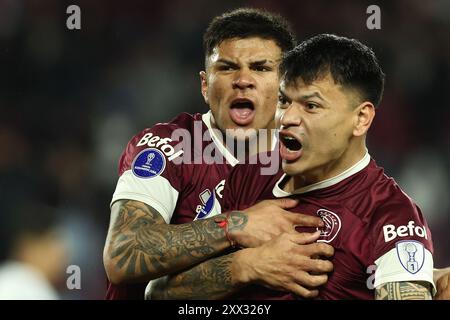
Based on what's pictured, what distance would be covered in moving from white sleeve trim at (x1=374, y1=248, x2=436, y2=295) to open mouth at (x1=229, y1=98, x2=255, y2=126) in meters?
1.27

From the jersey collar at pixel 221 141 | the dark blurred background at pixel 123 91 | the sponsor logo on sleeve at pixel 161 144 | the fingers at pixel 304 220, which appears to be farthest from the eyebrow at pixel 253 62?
the dark blurred background at pixel 123 91

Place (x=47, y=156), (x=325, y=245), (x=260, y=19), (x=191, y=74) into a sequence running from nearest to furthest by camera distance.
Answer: (x=325, y=245) < (x=260, y=19) < (x=47, y=156) < (x=191, y=74)

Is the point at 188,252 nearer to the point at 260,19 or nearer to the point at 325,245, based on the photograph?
the point at 325,245

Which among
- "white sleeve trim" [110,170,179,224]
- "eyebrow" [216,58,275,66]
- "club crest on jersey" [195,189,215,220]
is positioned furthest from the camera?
"eyebrow" [216,58,275,66]

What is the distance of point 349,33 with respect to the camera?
6.89 metres

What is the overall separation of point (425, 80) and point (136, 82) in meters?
2.56

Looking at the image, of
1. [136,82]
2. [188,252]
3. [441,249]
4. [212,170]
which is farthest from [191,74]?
[188,252]

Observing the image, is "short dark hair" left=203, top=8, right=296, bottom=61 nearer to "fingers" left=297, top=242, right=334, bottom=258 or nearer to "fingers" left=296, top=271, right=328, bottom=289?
"fingers" left=297, top=242, right=334, bottom=258

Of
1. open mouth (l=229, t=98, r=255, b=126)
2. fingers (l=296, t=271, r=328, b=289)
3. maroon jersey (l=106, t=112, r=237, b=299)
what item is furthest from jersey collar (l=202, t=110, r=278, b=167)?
fingers (l=296, t=271, r=328, b=289)

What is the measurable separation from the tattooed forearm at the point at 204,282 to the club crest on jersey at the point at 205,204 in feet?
1.29

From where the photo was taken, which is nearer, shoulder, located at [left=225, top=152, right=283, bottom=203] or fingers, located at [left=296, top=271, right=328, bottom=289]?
fingers, located at [left=296, top=271, right=328, bottom=289]

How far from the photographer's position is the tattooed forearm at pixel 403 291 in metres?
2.91

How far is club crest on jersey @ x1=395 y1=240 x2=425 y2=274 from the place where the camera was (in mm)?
2922

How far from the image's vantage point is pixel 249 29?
403cm
